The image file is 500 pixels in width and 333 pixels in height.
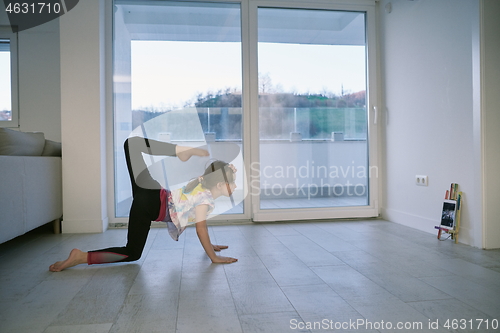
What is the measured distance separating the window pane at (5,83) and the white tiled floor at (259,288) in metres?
1.81

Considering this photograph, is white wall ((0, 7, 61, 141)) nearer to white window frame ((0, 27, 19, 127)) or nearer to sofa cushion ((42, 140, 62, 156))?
white window frame ((0, 27, 19, 127))

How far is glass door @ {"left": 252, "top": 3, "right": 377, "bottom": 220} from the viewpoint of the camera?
3830 millimetres

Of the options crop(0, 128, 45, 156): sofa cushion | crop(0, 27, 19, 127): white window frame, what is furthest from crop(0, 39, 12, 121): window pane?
crop(0, 128, 45, 156): sofa cushion

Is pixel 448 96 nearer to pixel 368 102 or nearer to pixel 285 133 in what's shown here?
pixel 368 102

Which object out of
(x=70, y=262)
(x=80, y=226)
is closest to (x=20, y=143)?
(x=80, y=226)

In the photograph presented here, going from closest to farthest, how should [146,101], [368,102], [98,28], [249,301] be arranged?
[249,301] < [98,28] < [146,101] < [368,102]

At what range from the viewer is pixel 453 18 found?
9.26 feet

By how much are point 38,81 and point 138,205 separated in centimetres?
259

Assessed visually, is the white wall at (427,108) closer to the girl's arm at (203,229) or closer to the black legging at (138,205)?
the girl's arm at (203,229)

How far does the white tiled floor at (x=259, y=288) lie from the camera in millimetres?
1425

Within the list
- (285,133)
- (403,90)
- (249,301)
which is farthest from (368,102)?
(249,301)

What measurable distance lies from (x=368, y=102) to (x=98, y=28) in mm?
2638

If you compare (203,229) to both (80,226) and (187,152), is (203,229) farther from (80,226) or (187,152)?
(80,226)

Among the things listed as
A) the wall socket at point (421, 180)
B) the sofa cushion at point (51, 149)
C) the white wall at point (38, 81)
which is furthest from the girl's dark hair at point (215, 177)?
the white wall at point (38, 81)
